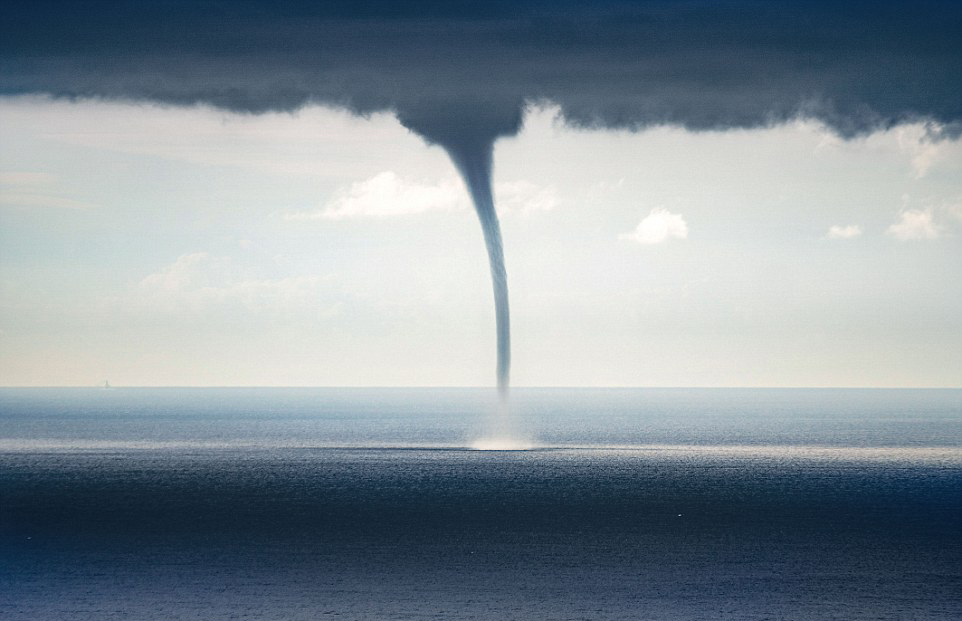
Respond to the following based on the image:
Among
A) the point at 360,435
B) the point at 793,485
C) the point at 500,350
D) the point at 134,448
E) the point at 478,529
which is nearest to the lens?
the point at 478,529

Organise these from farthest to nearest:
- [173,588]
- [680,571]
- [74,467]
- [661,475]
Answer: [74,467] < [661,475] < [680,571] < [173,588]

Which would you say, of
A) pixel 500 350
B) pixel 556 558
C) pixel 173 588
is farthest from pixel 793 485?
pixel 173 588

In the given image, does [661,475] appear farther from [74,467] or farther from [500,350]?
[74,467]

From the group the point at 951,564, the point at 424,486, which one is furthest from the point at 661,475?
the point at 951,564

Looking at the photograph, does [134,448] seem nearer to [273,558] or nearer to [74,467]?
[74,467]

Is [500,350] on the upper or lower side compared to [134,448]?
upper

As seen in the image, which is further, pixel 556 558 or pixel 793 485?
pixel 793 485
